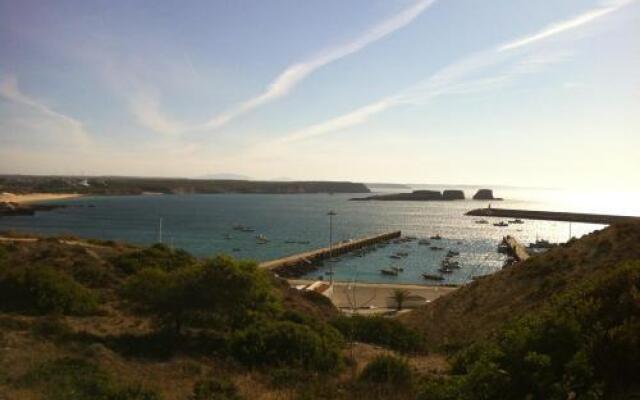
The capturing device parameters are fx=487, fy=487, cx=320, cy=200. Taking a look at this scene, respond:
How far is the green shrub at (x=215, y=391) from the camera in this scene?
954 centimetres

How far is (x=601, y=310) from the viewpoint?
26.1 ft

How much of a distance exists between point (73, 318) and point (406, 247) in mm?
77285

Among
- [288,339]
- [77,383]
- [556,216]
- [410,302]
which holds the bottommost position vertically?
[410,302]

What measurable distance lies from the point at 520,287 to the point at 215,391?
21834 millimetres

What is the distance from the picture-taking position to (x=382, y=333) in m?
19.5

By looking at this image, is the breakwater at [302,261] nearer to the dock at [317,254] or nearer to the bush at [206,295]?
the dock at [317,254]

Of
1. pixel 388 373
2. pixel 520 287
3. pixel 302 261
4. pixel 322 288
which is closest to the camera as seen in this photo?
pixel 388 373

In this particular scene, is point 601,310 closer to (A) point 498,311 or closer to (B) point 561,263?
(A) point 498,311

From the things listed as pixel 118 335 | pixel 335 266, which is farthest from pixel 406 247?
pixel 118 335

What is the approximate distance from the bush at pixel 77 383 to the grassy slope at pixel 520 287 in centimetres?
1369

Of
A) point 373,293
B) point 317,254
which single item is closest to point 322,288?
point 373,293

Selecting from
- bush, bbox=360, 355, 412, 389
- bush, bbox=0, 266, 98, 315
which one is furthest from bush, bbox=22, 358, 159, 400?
bush, bbox=0, 266, 98, 315

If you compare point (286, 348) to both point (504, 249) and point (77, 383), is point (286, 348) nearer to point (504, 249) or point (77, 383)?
point (77, 383)

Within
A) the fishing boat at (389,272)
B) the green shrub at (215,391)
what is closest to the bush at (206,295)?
the green shrub at (215,391)
